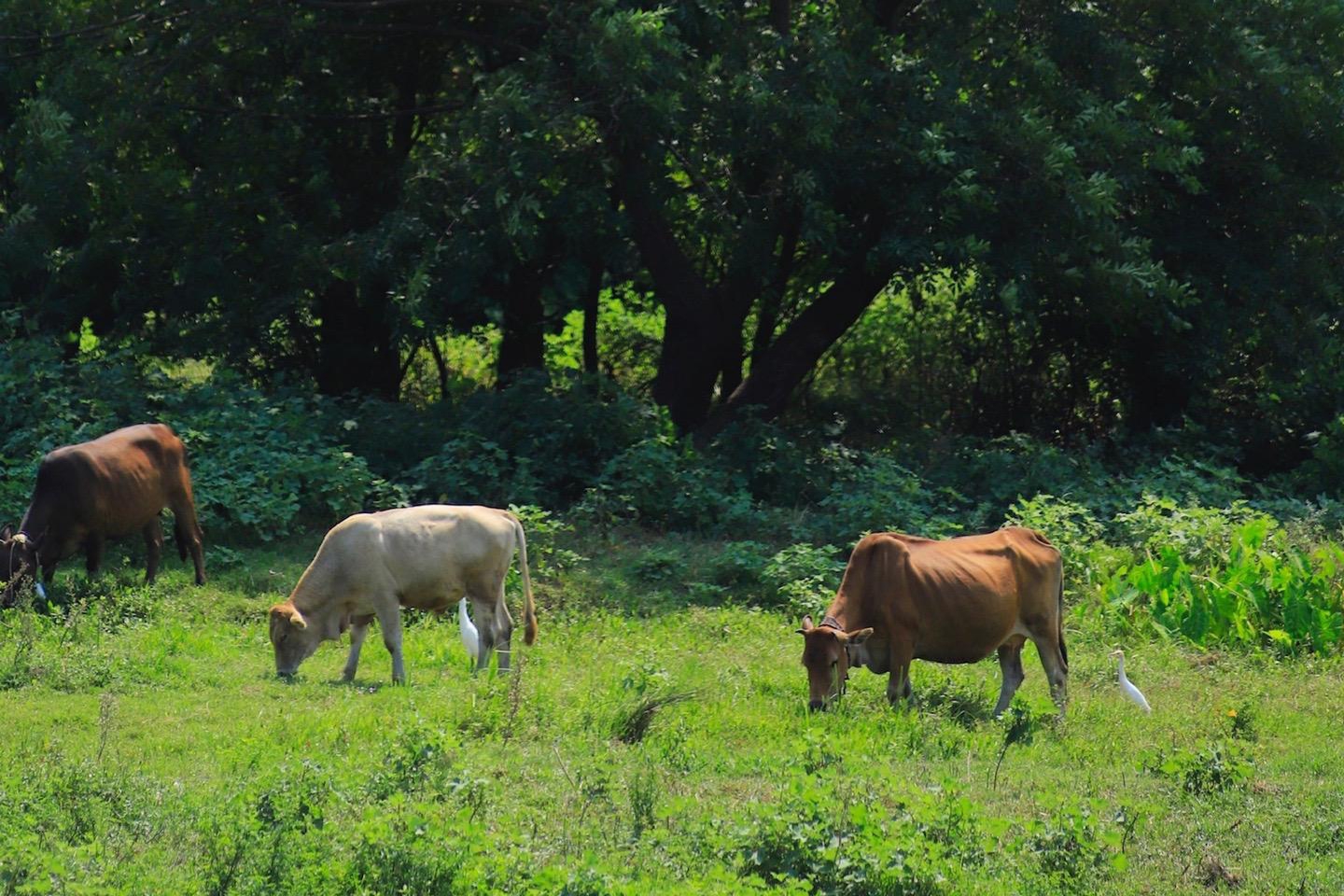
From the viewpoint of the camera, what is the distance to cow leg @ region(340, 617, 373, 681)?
35.4 ft

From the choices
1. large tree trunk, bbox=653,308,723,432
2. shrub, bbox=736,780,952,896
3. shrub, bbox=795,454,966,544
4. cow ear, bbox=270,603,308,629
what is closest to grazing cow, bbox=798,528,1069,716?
shrub, bbox=736,780,952,896

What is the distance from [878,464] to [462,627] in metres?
6.61

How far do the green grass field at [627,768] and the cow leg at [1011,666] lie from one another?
0.50 ft

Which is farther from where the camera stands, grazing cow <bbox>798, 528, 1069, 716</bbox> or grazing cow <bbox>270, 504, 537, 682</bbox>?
grazing cow <bbox>270, 504, 537, 682</bbox>

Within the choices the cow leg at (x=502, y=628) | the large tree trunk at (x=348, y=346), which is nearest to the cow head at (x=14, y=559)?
the cow leg at (x=502, y=628)

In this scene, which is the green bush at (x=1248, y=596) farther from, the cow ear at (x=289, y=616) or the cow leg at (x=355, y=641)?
the cow ear at (x=289, y=616)

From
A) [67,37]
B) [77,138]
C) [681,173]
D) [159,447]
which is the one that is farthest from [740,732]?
[67,37]

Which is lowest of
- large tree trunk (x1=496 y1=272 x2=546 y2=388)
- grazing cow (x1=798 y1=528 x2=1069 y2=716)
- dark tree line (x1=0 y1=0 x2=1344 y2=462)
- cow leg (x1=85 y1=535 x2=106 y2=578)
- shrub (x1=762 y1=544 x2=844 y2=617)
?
cow leg (x1=85 y1=535 x2=106 y2=578)

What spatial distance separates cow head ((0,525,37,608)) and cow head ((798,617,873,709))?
570 cm

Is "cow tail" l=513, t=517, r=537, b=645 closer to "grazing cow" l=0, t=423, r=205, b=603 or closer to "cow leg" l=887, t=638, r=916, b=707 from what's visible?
"cow leg" l=887, t=638, r=916, b=707

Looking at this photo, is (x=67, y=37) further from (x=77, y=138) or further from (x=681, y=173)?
(x=681, y=173)

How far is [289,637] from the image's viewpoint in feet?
34.5

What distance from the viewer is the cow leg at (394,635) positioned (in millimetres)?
10602

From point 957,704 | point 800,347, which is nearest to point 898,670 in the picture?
point 957,704
